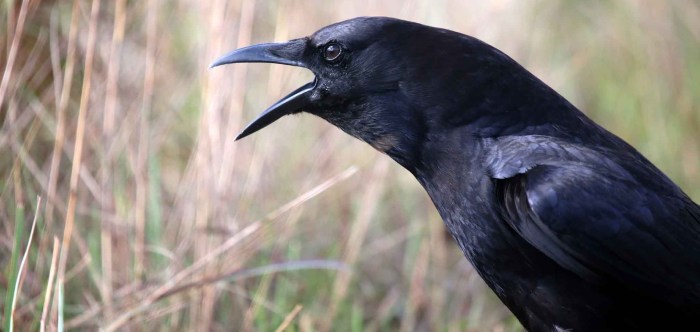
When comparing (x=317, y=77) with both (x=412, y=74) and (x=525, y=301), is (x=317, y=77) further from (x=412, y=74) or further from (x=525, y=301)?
(x=525, y=301)

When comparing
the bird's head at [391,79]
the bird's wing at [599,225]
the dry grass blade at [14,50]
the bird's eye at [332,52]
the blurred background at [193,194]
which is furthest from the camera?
the blurred background at [193,194]

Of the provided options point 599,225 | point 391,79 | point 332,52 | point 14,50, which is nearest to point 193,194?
point 14,50

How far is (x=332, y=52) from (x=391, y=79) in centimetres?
20

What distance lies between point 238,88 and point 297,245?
26.9 inches

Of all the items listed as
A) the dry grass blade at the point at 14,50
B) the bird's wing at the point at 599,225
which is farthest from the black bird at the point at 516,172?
the dry grass blade at the point at 14,50

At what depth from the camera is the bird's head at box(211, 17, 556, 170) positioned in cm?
311

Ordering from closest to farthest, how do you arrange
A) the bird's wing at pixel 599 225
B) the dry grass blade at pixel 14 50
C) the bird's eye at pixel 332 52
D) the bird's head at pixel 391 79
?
the bird's wing at pixel 599 225, the bird's head at pixel 391 79, the bird's eye at pixel 332 52, the dry grass blade at pixel 14 50

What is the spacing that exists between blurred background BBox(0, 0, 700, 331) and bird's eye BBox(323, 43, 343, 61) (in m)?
0.42

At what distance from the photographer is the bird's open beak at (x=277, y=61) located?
10.6ft

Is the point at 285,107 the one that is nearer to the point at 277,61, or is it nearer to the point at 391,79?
the point at 277,61

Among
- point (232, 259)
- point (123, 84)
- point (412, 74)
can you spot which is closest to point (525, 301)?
point (412, 74)

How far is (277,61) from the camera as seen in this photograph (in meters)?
3.30

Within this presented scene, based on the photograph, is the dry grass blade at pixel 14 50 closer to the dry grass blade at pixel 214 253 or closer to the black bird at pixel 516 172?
the black bird at pixel 516 172

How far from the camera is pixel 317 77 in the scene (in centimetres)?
327
